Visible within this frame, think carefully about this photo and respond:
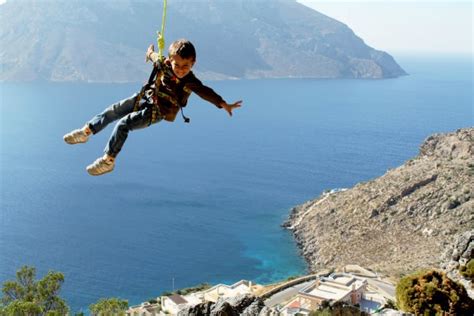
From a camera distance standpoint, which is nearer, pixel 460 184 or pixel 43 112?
pixel 460 184

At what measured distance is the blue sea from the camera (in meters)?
49.8

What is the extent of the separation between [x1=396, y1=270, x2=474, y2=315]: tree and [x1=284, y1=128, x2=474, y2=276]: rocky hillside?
29184mm

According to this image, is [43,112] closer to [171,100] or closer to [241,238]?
[241,238]

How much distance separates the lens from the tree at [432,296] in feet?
43.2

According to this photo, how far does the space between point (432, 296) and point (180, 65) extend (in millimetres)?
9536

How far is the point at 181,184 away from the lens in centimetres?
7419

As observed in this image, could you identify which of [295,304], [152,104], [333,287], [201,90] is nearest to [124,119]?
[152,104]

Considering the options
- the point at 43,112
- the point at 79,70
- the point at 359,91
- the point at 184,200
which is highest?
the point at 79,70

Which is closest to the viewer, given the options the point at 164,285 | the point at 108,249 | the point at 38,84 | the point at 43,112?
the point at 164,285

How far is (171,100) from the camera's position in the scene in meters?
7.17

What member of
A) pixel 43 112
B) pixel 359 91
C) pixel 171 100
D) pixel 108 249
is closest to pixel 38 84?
pixel 43 112

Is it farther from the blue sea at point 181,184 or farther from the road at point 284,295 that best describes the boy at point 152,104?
A: the blue sea at point 181,184

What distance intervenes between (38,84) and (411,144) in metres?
115

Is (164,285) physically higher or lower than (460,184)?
lower
